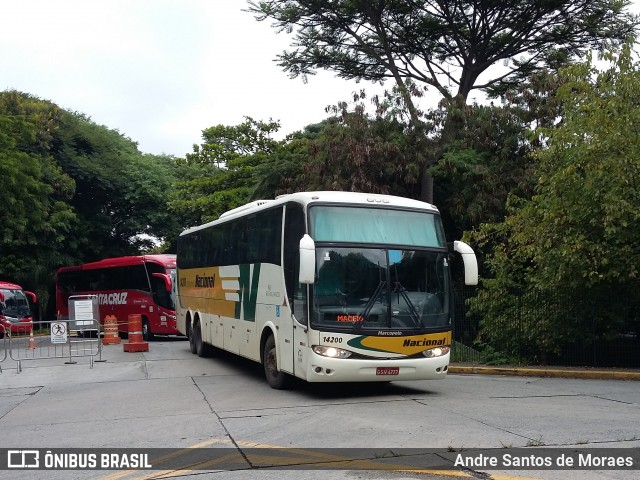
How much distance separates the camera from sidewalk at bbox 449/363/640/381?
1513cm

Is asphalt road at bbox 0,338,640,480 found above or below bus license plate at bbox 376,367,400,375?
below

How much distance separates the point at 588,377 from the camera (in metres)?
15.3

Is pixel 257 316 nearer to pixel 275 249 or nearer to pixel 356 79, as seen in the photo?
pixel 275 249

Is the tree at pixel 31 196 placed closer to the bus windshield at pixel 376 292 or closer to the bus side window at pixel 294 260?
the bus side window at pixel 294 260

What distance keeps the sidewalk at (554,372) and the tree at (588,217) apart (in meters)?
1.22

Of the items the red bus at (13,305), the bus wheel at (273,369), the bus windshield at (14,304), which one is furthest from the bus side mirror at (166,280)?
the bus wheel at (273,369)

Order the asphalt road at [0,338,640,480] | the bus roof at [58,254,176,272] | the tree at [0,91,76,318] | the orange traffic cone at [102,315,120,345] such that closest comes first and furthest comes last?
1. the asphalt road at [0,338,640,480]
2. the orange traffic cone at [102,315,120,345]
3. the bus roof at [58,254,176,272]
4. the tree at [0,91,76,318]

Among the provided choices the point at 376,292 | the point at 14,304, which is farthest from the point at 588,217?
the point at 14,304

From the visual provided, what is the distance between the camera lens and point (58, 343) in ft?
64.0

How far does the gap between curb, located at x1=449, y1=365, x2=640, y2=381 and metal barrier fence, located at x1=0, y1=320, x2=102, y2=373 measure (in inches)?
394

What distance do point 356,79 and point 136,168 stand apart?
2126 cm

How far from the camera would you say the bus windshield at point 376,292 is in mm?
11438

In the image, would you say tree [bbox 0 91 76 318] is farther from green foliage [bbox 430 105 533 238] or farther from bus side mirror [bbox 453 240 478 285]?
bus side mirror [bbox 453 240 478 285]

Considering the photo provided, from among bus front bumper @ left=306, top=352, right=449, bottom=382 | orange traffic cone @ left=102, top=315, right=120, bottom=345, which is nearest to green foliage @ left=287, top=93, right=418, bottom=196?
orange traffic cone @ left=102, top=315, right=120, bottom=345
